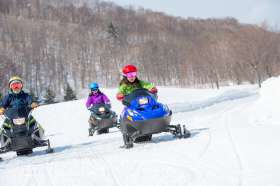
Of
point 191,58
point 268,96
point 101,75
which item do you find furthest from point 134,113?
point 101,75

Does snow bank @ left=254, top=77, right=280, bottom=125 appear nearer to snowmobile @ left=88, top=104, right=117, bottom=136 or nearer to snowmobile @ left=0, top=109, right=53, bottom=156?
snowmobile @ left=0, top=109, right=53, bottom=156

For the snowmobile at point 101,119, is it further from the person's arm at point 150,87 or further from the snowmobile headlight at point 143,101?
the snowmobile headlight at point 143,101

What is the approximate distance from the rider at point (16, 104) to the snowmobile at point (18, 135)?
55 millimetres

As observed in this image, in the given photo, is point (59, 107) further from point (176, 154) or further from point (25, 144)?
point (176, 154)

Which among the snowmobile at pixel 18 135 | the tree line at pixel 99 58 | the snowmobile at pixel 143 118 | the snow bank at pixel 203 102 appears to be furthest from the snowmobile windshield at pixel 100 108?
the tree line at pixel 99 58

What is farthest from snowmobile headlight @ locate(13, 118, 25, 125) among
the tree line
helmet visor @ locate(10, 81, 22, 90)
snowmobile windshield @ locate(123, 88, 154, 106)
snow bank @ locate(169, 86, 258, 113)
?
the tree line

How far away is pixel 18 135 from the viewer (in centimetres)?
1084

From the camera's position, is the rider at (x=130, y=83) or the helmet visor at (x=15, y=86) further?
the helmet visor at (x=15, y=86)

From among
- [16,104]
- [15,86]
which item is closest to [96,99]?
[15,86]

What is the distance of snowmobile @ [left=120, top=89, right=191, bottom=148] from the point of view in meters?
9.93

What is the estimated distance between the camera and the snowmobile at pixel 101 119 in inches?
668

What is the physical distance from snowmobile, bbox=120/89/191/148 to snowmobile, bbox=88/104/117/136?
6.60 meters

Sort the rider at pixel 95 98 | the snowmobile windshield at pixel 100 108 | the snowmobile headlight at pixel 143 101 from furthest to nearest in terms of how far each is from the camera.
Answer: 1. the rider at pixel 95 98
2. the snowmobile windshield at pixel 100 108
3. the snowmobile headlight at pixel 143 101

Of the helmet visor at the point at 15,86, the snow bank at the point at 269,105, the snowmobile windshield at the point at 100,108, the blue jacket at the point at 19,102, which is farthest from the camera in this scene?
the snowmobile windshield at the point at 100,108
